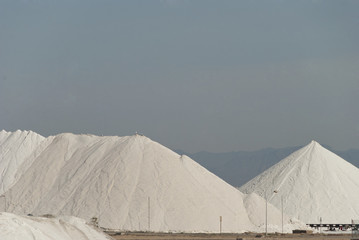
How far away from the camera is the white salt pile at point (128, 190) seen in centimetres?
11031

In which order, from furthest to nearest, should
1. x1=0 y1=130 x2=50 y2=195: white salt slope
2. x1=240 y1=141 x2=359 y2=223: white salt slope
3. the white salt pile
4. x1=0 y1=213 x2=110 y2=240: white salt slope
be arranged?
x1=240 y1=141 x2=359 y2=223: white salt slope
x1=0 y1=130 x2=50 y2=195: white salt slope
the white salt pile
x1=0 y1=213 x2=110 y2=240: white salt slope

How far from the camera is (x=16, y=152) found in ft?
493

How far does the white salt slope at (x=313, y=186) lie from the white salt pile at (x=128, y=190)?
2268 centimetres

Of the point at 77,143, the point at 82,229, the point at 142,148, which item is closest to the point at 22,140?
the point at 77,143

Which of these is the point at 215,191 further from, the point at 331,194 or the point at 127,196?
the point at 331,194

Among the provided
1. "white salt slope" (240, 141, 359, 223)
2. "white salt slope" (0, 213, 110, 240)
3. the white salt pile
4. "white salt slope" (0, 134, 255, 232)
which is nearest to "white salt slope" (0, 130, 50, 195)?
the white salt pile

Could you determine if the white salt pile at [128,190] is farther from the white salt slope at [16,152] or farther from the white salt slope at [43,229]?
the white salt slope at [43,229]

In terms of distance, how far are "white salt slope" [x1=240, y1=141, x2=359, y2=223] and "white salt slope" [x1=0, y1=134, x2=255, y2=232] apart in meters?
26.8

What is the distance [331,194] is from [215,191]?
38.5 m

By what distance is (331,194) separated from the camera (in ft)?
500

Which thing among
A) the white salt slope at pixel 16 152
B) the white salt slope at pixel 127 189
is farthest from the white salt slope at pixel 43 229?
the white salt slope at pixel 16 152

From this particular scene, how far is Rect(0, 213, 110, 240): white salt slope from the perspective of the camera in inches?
1922

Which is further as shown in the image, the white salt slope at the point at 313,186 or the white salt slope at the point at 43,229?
the white salt slope at the point at 313,186

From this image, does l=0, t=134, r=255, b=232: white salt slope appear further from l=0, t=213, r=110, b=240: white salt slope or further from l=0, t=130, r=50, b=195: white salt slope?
l=0, t=213, r=110, b=240: white salt slope
